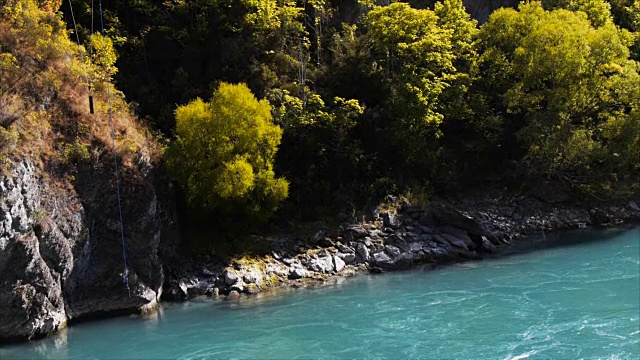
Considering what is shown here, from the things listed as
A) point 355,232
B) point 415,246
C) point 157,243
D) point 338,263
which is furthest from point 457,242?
point 157,243

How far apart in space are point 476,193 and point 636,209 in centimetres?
896

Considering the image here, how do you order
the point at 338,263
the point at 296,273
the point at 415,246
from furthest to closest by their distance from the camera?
the point at 415,246
the point at 338,263
the point at 296,273

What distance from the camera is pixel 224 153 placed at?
24.1 meters

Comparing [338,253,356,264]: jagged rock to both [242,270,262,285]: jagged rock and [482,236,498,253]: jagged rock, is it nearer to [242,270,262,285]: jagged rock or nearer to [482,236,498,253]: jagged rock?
[242,270,262,285]: jagged rock

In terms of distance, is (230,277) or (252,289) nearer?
(252,289)

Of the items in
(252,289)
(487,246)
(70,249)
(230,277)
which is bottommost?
(487,246)

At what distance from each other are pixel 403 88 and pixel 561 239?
430 inches

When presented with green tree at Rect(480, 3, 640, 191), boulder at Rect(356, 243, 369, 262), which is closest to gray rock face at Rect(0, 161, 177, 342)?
boulder at Rect(356, 243, 369, 262)

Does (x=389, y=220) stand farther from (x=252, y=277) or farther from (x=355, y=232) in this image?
(x=252, y=277)

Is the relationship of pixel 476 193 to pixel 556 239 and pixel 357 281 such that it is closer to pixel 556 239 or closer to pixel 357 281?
pixel 556 239

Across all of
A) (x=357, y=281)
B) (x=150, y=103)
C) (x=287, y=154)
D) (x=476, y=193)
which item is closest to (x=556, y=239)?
(x=476, y=193)

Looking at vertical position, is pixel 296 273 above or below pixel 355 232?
below

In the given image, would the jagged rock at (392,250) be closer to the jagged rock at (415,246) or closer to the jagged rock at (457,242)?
the jagged rock at (415,246)

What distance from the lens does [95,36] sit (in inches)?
1004
